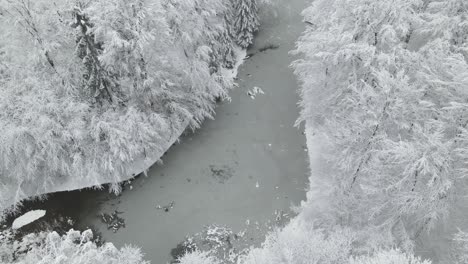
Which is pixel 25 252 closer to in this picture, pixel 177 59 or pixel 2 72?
pixel 2 72

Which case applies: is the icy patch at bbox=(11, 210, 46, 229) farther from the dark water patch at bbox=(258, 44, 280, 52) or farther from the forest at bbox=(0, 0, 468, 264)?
the dark water patch at bbox=(258, 44, 280, 52)

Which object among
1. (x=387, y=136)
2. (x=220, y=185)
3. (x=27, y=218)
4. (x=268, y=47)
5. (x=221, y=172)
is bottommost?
(x=27, y=218)

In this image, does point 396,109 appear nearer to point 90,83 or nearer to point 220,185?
point 220,185

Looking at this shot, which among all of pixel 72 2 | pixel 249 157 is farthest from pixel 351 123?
pixel 72 2

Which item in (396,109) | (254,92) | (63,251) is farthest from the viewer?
(254,92)

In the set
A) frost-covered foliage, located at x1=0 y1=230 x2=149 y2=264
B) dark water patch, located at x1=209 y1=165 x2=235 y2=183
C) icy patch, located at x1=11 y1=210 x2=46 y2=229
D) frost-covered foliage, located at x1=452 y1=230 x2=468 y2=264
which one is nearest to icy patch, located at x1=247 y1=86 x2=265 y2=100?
dark water patch, located at x1=209 y1=165 x2=235 y2=183

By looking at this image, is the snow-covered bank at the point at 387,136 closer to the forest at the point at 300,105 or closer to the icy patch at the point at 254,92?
the forest at the point at 300,105

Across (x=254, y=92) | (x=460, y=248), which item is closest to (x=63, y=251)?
(x=460, y=248)
